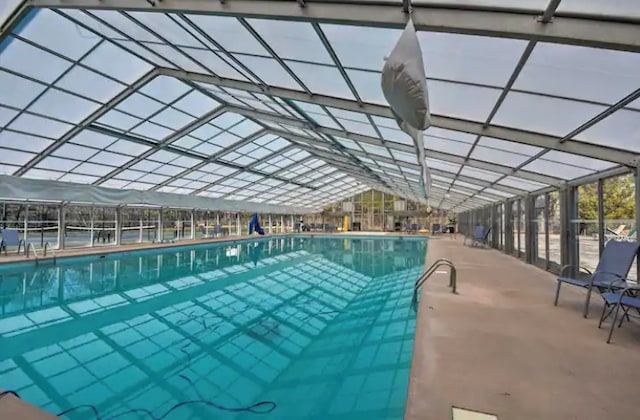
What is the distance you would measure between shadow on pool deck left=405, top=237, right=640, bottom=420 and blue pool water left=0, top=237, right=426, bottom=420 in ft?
1.96

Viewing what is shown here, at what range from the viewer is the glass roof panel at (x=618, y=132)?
2836 mm

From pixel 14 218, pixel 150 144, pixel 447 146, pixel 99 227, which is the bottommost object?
pixel 99 227

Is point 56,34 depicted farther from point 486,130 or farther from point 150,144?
point 486,130

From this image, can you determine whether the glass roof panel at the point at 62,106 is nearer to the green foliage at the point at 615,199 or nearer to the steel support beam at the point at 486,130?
the steel support beam at the point at 486,130

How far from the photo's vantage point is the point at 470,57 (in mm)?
2818

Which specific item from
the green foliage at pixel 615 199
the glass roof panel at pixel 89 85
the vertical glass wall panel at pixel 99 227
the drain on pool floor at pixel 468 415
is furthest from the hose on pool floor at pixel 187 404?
the vertical glass wall panel at pixel 99 227

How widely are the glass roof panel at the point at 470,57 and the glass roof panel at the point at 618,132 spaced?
3.19 ft

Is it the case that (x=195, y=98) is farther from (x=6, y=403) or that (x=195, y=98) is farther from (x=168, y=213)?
(x=168, y=213)

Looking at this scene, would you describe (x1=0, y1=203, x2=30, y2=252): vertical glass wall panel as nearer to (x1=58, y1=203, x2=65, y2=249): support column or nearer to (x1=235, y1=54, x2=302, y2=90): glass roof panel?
(x1=58, y1=203, x2=65, y2=249): support column

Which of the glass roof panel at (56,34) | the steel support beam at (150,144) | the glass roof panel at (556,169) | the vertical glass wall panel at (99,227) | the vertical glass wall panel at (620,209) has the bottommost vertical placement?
the vertical glass wall panel at (99,227)

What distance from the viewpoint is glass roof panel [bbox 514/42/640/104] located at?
2207 mm

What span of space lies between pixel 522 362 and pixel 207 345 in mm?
3245

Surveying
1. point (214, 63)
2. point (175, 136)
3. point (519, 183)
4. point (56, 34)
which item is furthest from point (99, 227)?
point (519, 183)

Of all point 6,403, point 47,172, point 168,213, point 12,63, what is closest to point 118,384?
point 6,403
